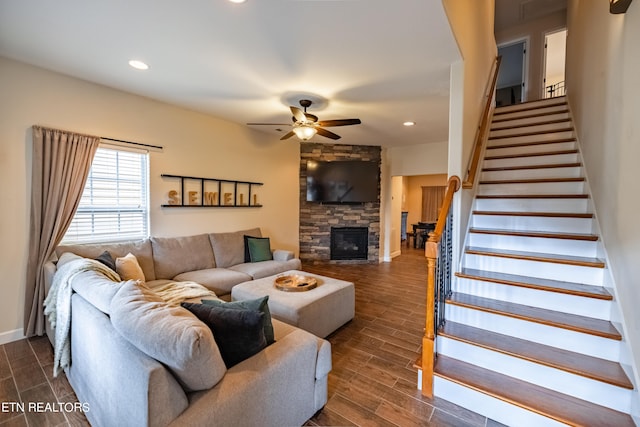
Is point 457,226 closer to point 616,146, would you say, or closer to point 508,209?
point 508,209

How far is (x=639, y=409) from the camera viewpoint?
1442 mm

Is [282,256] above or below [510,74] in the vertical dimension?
below

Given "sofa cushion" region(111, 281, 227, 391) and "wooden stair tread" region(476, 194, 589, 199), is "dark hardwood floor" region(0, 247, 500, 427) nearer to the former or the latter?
"sofa cushion" region(111, 281, 227, 391)

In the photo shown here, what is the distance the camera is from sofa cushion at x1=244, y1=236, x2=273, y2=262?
13.7ft

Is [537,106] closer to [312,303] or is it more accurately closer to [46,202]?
[312,303]

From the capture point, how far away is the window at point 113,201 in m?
3.08

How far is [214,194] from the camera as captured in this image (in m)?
4.30

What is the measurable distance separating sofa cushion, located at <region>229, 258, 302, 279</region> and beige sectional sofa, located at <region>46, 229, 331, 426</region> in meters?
1.76

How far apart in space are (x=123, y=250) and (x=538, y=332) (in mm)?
4020

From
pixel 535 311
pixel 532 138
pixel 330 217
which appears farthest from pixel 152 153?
pixel 532 138

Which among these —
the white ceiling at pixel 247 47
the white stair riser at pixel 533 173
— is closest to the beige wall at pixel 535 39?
the white stair riser at pixel 533 173

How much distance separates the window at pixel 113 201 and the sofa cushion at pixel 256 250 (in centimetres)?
137

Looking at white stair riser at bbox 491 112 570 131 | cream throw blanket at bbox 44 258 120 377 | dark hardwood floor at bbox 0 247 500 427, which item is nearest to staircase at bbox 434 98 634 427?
dark hardwood floor at bbox 0 247 500 427

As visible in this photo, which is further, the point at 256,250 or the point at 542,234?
the point at 256,250
